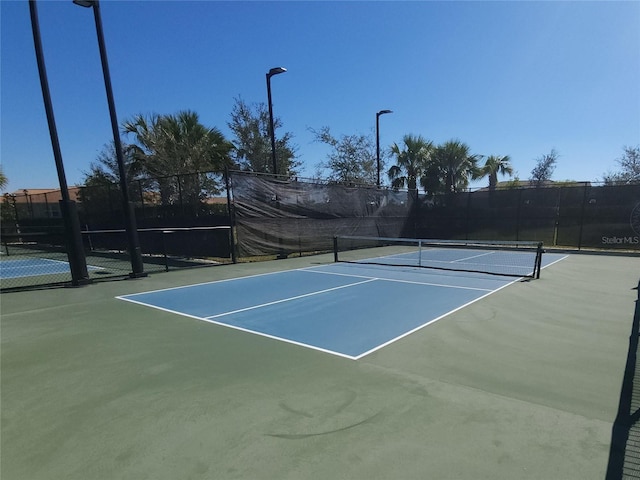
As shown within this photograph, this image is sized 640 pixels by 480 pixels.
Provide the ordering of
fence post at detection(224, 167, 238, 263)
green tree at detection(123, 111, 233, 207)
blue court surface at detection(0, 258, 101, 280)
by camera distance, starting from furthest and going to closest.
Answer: green tree at detection(123, 111, 233, 207) → fence post at detection(224, 167, 238, 263) → blue court surface at detection(0, 258, 101, 280)

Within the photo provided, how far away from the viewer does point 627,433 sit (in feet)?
7.82

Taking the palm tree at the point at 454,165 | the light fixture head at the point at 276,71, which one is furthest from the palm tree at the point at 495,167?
the light fixture head at the point at 276,71

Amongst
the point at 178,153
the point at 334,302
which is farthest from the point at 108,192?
the point at 334,302

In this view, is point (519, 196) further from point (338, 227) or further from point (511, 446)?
point (511, 446)

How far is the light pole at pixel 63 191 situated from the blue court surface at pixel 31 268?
2933mm

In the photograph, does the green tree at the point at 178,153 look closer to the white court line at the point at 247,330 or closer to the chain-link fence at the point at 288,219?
the chain-link fence at the point at 288,219

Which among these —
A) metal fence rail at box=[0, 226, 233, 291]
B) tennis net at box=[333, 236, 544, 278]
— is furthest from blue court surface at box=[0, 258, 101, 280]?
tennis net at box=[333, 236, 544, 278]

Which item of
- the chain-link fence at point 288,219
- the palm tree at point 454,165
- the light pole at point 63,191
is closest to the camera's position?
the light pole at point 63,191

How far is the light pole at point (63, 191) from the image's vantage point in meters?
7.44

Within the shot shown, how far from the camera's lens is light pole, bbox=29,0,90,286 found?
7441mm

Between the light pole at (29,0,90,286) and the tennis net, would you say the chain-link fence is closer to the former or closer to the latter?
the tennis net

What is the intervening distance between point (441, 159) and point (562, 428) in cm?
1907

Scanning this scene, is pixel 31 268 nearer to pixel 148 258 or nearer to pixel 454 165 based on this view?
pixel 148 258

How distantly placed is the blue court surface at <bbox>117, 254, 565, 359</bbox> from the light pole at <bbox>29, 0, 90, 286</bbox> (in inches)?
89.3
